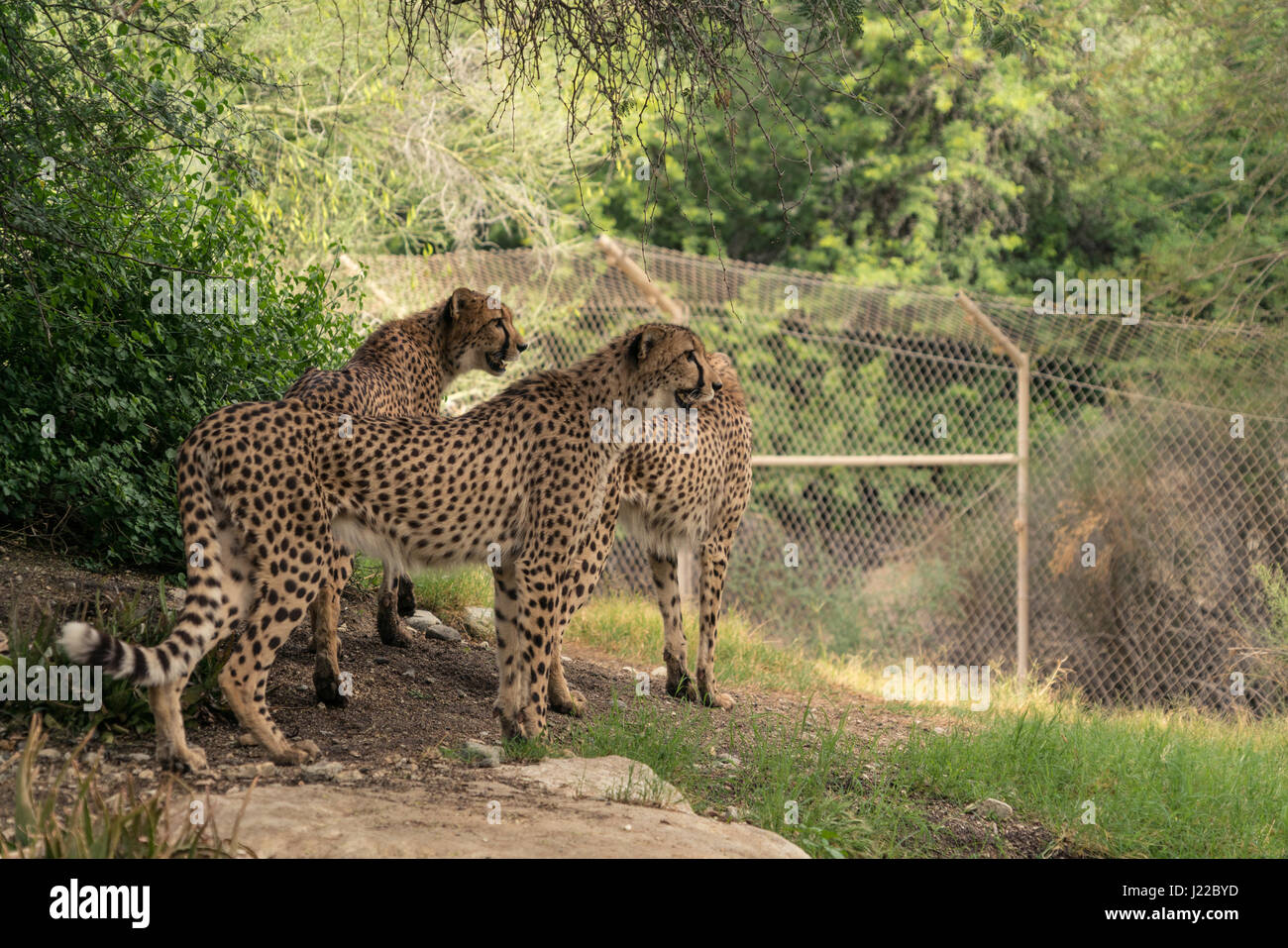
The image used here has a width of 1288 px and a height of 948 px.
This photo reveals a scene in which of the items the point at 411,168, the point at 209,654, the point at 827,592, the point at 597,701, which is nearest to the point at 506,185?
the point at 411,168

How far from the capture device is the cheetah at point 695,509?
5.76 meters

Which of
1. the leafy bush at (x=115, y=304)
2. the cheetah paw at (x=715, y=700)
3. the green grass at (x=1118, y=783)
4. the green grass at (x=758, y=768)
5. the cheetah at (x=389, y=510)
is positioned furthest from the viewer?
the cheetah paw at (x=715, y=700)

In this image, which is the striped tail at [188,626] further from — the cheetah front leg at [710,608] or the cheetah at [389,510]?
the cheetah front leg at [710,608]

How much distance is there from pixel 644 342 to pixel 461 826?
2.32 metres

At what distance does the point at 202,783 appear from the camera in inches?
153

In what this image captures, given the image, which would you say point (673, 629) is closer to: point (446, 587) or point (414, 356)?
point (446, 587)

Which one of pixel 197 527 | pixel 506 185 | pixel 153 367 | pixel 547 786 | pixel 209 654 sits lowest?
pixel 547 786

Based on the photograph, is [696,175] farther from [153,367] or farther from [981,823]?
[981,823]

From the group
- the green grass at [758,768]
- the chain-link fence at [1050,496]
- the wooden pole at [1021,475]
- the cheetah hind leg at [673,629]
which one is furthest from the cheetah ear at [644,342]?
the wooden pole at [1021,475]

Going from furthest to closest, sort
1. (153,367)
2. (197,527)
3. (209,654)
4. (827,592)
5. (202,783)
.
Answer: (827,592), (153,367), (209,654), (197,527), (202,783)

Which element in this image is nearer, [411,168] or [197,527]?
[197,527]

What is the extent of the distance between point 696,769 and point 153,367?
3.07 m

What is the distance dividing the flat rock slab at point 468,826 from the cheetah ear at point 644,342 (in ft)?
6.24

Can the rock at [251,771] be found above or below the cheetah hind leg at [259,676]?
below
